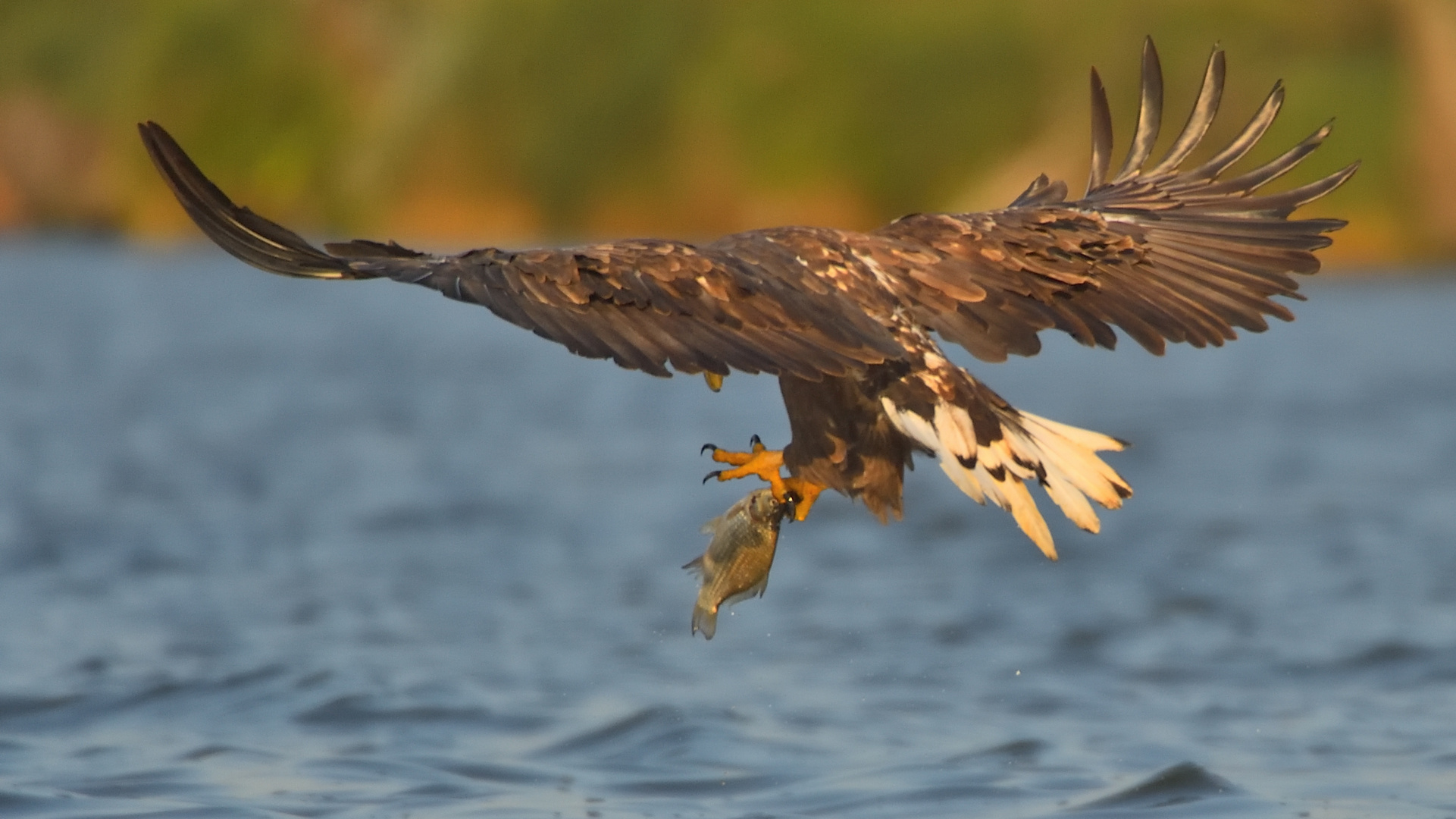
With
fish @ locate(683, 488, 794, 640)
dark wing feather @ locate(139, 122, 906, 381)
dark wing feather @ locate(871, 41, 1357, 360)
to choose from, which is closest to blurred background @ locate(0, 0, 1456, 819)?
fish @ locate(683, 488, 794, 640)

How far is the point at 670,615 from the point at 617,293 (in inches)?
146

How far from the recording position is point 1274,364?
51.9 ft

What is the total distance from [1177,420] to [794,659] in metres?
6.21

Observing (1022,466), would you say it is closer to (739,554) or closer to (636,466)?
(739,554)

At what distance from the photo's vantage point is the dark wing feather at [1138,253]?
17.9 ft

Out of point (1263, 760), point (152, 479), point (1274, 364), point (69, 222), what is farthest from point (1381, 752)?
point (69, 222)

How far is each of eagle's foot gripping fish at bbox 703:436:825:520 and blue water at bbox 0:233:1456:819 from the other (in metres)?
0.94

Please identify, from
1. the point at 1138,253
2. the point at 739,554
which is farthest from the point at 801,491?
the point at 1138,253

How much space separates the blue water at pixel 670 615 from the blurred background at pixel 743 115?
4.00 meters

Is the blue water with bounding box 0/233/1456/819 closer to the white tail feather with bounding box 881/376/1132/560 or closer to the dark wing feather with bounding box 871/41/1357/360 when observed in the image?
the white tail feather with bounding box 881/376/1132/560

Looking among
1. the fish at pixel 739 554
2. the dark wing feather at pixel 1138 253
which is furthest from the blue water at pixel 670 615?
the dark wing feather at pixel 1138 253

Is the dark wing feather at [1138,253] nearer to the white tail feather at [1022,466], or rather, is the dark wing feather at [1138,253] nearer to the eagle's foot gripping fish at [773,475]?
the white tail feather at [1022,466]

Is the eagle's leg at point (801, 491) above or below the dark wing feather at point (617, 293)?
below

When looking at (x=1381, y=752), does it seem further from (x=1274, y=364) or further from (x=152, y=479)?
(x=1274, y=364)
